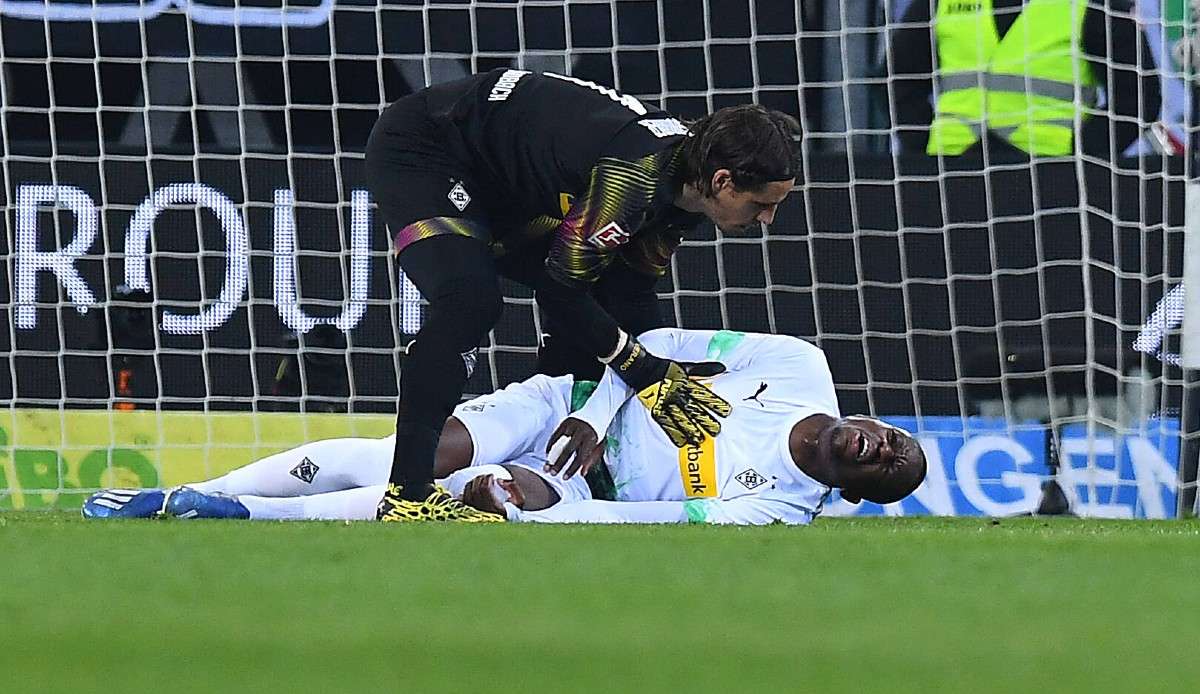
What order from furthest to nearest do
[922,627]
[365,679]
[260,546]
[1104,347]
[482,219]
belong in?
[1104,347], [482,219], [260,546], [922,627], [365,679]

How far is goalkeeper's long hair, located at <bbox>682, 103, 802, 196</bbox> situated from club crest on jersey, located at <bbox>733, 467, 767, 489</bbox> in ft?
2.62

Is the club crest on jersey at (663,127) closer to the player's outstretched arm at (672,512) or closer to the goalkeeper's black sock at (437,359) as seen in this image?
the goalkeeper's black sock at (437,359)

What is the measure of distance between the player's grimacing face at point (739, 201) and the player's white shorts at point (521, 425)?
34.8 inches

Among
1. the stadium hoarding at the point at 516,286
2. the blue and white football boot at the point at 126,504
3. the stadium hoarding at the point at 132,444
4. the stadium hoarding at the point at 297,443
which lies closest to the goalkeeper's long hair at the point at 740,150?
the blue and white football boot at the point at 126,504

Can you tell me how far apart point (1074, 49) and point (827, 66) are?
738 mm

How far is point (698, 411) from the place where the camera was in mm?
4395

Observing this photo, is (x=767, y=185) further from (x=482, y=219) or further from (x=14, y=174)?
(x=14, y=174)

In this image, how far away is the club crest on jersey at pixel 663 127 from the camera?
12.6 feet

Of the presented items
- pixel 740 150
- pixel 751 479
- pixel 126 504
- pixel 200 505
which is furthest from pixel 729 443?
pixel 126 504

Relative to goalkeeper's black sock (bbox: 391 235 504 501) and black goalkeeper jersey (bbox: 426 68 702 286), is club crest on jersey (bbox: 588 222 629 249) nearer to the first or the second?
black goalkeeper jersey (bbox: 426 68 702 286)

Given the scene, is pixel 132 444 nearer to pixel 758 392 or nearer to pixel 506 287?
pixel 506 287

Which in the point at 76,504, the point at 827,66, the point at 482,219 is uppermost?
the point at 827,66

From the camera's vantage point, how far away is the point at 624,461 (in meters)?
4.59

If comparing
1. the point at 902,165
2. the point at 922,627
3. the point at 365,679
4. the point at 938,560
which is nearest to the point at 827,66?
the point at 902,165
